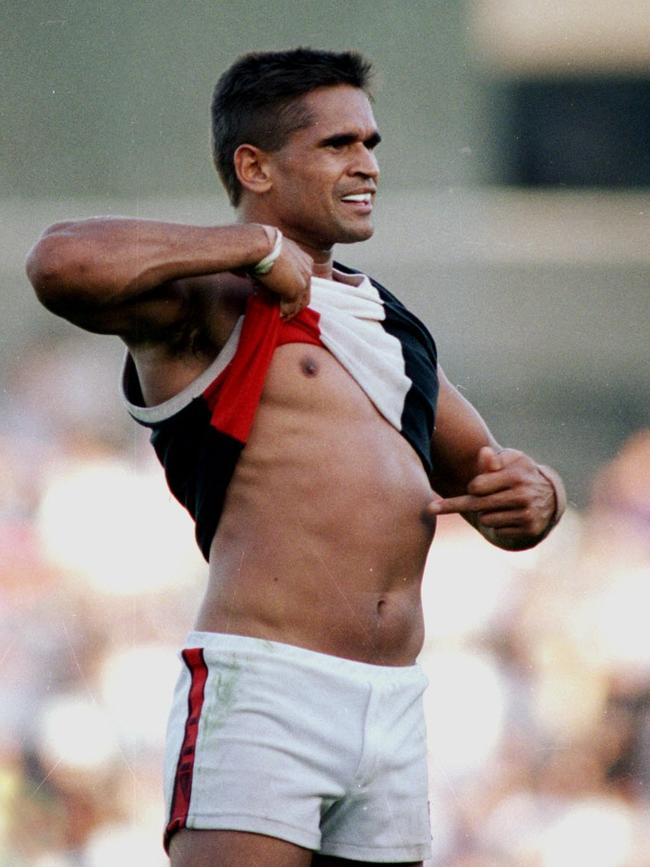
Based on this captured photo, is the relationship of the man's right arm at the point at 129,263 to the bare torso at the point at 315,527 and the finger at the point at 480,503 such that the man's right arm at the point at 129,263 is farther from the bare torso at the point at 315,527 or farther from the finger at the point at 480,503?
the finger at the point at 480,503

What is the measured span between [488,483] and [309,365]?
0.37m

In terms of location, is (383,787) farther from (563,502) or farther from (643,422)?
(643,422)

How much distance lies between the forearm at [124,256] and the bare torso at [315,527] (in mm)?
229

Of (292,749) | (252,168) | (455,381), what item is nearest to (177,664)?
(252,168)

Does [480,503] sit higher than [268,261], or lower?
lower

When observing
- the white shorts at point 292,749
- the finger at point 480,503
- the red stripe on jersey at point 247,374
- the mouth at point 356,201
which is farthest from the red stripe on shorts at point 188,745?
the mouth at point 356,201

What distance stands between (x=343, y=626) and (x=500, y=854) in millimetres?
2500

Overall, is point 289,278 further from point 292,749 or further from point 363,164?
point 292,749

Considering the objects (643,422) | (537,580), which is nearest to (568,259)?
(643,422)

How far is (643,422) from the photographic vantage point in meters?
6.98

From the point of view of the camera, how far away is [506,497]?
9.55 ft

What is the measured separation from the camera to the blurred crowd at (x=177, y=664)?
5109 mm

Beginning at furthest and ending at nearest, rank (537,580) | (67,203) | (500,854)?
(67,203) → (537,580) → (500,854)

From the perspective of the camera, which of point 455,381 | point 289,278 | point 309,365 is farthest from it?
point 455,381
